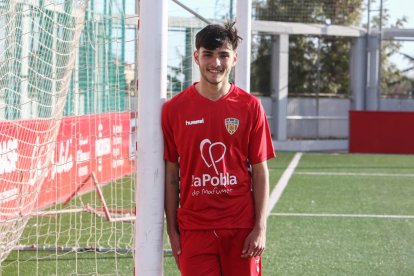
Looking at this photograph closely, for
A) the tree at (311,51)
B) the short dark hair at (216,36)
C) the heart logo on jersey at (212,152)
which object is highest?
the tree at (311,51)

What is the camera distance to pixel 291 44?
29422mm

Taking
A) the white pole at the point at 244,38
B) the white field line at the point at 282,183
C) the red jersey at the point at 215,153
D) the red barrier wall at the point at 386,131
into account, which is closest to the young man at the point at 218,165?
the red jersey at the point at 215,153

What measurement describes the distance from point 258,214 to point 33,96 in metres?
4.47

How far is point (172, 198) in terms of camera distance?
13.4ft

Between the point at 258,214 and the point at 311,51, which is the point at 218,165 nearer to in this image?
the point at 258,214

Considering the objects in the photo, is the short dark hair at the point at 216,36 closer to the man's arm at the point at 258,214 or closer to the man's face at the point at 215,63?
the man's face at the point at 215,63

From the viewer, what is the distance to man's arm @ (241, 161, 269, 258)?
395 centimetres

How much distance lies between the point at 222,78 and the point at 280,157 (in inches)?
651

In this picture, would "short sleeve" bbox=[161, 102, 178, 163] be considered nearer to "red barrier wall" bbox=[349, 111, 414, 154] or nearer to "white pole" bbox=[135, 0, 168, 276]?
"white pole" bbox=[135, 0, 168, 276]

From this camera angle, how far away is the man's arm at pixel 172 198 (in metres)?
4.07

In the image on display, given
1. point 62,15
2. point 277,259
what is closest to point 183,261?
point 277,259

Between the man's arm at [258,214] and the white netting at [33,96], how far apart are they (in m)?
3.25

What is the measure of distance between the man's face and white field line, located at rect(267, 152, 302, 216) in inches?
223

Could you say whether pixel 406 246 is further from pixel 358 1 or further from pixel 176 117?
pixel 358 1
